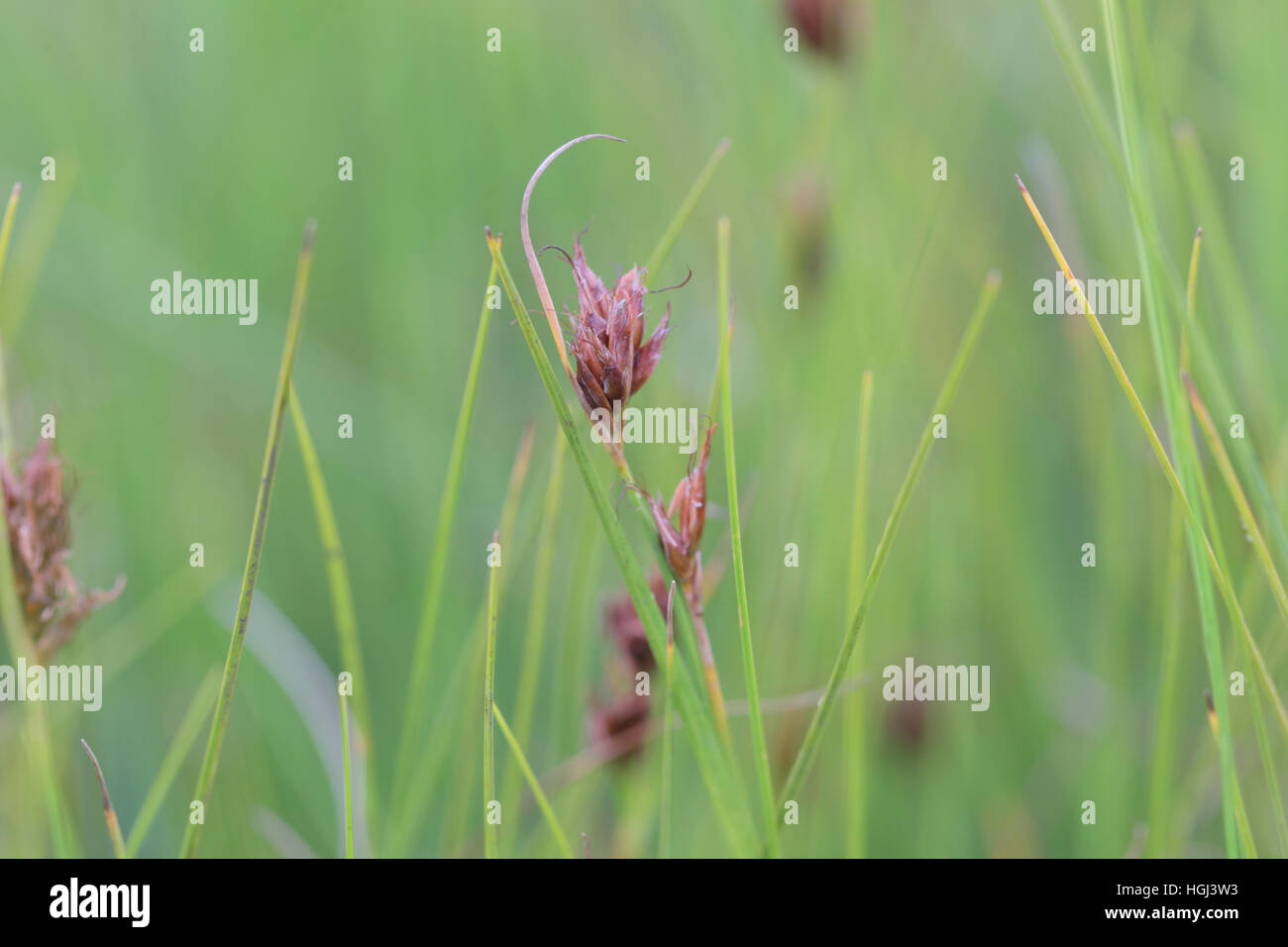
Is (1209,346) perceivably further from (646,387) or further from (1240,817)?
(646,387)

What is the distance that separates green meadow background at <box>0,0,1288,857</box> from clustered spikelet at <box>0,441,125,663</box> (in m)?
0.44

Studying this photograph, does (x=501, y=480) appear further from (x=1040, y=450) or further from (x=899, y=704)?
(x=1040, y=450)

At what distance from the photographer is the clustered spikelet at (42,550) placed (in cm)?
98

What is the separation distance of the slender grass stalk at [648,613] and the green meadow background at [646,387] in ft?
1.16

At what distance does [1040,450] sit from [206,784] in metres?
1.92

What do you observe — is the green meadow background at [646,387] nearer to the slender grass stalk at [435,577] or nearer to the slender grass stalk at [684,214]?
the slender grass stalk at [435,577]

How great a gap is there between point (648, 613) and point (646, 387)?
1719 millimetres

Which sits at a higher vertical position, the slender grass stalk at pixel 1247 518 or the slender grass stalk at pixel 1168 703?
the slender grass stalk at pixel 1247 518

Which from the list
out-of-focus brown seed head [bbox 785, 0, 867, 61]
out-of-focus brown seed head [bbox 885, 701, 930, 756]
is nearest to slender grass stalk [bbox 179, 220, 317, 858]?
out-of-focus brown seed head [bbox 785, 0, 867, 61]

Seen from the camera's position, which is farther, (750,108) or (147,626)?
(750,108)

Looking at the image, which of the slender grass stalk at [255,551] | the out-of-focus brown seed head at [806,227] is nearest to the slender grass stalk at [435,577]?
the slender grass stalk at [255,551]
